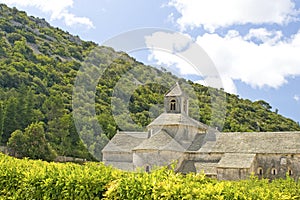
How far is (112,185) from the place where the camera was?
8484 millimetres

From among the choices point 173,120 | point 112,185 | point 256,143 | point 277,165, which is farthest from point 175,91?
point 112,185

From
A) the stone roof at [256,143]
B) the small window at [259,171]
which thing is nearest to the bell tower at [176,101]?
the stone roof at [256,143]

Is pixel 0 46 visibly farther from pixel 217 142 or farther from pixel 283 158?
pixel 283 158

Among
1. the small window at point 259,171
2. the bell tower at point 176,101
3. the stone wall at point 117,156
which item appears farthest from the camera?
the stone wall at point 117,156

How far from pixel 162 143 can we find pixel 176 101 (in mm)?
6982

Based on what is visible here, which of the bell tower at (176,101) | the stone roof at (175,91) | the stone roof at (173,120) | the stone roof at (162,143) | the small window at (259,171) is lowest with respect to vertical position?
the small window at (259,171)

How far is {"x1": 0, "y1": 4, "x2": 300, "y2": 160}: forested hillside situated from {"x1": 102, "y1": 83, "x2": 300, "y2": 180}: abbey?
5301mm

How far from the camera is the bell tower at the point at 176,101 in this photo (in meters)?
40.6

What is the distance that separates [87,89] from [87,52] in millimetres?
37802

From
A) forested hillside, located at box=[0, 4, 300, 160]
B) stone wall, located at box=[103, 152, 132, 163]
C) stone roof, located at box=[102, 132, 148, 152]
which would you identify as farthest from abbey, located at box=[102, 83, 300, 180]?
forested hillside, located at box=[0, 4, 300, 160]

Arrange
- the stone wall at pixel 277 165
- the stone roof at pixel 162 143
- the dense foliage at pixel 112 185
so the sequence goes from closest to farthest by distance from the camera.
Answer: the dense foliage at pixel 112 185
the stone wall at pixel 277 165
the stone roof at pixel 162 143

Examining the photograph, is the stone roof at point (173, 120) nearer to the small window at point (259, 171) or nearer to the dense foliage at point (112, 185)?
the small window at point (259, 171)

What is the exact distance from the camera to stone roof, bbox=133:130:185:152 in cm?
3466

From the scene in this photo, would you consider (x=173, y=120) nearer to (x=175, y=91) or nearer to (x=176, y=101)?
(x=176, y=101)
